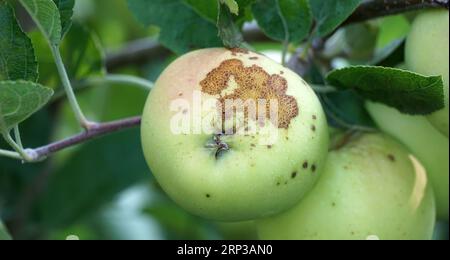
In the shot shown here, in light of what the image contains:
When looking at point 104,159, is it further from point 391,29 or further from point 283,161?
point 283,161

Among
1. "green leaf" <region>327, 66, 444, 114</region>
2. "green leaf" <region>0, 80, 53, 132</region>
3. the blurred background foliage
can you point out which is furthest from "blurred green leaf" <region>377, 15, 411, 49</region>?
"green leaf" <region>0, 80, 53, 132</region>

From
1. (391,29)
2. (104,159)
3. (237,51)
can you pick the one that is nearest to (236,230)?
(104,159)

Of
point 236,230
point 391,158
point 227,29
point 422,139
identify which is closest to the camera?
point 227,29

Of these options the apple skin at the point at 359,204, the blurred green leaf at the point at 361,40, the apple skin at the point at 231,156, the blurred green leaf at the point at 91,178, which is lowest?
the blurred green leaf at the point at 91,178

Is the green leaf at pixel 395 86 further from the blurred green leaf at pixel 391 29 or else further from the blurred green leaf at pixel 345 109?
the blurred green leaf at pixel 391 29

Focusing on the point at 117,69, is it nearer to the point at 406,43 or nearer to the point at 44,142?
the point at 44,142

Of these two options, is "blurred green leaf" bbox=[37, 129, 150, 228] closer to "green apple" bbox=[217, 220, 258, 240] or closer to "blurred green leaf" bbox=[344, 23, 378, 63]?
"green apple" bbox=[217, 220, 258, 240]

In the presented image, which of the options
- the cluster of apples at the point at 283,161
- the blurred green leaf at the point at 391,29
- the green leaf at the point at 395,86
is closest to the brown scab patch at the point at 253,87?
the cluster of apples at the point at 283,161

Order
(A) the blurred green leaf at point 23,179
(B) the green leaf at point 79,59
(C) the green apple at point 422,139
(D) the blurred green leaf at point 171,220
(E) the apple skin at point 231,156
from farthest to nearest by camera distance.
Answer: (D) the blurred green leaf at point 171,220 < (A) the blurred green leaf at point 23,179 < (B) the green leaf at point 79,59 < (C) the green apple at point 422,139 < (E) the apple skin at point 231,156
